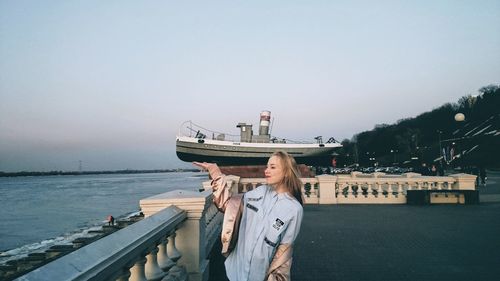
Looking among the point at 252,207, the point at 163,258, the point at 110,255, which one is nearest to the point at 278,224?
the point at 252,207

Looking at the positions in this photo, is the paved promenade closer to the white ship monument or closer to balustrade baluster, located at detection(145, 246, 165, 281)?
balustrade baluster, located at detection(145, 246, 165, 281)

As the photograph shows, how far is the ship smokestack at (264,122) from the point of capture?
37.5 meters

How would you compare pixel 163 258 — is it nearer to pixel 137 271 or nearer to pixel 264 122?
pixel 137 271

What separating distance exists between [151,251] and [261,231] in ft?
3.64

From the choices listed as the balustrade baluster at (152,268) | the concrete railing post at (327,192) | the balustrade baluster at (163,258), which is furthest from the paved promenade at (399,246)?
the concrete railing post at (327,192)

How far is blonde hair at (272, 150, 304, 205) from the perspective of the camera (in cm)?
228

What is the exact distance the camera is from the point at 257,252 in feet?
6.83

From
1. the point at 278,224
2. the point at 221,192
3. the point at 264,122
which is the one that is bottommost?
the point at 278,224

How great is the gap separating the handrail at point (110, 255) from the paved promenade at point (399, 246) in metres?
2.22

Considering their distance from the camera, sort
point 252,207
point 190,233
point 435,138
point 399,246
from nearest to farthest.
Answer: point 252,207 → point 190,233 → point 399,246 → point 435,138

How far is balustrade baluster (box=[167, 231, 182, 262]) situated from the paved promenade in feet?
4.47

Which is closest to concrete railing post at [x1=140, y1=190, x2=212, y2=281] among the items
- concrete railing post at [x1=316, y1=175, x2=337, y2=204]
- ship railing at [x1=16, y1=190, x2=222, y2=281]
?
ship railing at [x1=16, y1=190, x2=222, y2=281]

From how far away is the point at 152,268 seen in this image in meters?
2.79

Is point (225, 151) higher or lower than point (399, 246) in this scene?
higher
